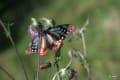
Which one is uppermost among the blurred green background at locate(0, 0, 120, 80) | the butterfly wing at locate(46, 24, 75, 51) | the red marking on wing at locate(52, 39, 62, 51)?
the butterfly wing at locate(46, 24, 75, 51)

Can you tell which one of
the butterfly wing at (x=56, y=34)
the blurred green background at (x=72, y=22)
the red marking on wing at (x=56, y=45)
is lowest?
the blurred green background at (x=72, y=22)

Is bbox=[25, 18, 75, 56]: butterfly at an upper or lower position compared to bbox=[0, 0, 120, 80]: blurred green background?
upper

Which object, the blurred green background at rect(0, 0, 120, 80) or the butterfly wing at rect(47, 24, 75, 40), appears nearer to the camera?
the butterfly wing at rect(47, 24, 75, 40)

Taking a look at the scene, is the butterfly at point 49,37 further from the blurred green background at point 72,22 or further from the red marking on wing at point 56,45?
the blurred green background at point 72,22

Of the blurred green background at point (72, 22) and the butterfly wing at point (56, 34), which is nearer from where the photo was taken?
the butterfly wing at point (56, 34)

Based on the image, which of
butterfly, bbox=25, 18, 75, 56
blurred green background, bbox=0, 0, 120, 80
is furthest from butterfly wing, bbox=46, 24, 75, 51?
blurred green background, bbox=0, 0, 120, 80

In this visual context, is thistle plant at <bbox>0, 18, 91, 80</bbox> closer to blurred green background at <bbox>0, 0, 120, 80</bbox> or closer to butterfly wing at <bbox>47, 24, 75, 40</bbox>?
butterfly wing at <bbox>47, 24, 75, 40</bbox>

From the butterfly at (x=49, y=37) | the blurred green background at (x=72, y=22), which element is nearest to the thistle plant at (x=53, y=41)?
the butterfly at (x=49, y=37)

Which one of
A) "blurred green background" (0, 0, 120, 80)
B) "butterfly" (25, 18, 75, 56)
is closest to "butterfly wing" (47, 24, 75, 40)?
"butterfly" (25, 18, 75, 56)

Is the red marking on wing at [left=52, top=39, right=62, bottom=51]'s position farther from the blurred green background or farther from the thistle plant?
the blurred green background

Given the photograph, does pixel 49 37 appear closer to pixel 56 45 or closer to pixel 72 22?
pixel 56 45
